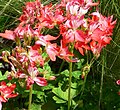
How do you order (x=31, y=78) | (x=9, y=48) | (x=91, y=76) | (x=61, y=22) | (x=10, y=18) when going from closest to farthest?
(x=31, y=78) < (x=61, y=22) < (x=91, y=76) < (x=9, y=48) < (x=10, y=18)

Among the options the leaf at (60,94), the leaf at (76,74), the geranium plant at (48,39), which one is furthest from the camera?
the leaf at (76,74)

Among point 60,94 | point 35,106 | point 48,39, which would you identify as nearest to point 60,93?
point 60,94

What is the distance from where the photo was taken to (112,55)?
9.61 feet

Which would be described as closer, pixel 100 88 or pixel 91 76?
pixel 100 88

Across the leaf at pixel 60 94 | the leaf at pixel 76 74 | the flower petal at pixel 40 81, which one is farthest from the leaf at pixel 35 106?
the flower petal at pixel 40 81

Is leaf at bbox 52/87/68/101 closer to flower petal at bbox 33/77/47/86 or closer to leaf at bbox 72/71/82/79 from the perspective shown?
leaf at bbox 72/71/82/79

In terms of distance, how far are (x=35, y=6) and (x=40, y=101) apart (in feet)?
1.58

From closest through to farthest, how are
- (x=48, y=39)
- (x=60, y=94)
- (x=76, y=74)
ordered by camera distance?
1. (x=48, y=39)
2. (x=60, y=94)
3. (x=76, y=74)

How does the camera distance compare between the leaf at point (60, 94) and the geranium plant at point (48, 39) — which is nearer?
the geranium plant at point (48, 39)

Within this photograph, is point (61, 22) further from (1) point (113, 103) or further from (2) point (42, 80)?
(1) point (113, 103)

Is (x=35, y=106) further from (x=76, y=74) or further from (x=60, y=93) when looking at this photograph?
(x=76, y=74)

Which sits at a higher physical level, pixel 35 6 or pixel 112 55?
pixel 35 6

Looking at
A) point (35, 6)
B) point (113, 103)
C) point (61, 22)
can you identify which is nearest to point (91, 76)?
point (113, 103)

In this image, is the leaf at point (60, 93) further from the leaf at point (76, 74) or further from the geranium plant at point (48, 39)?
the leaf at point (76, 74)
